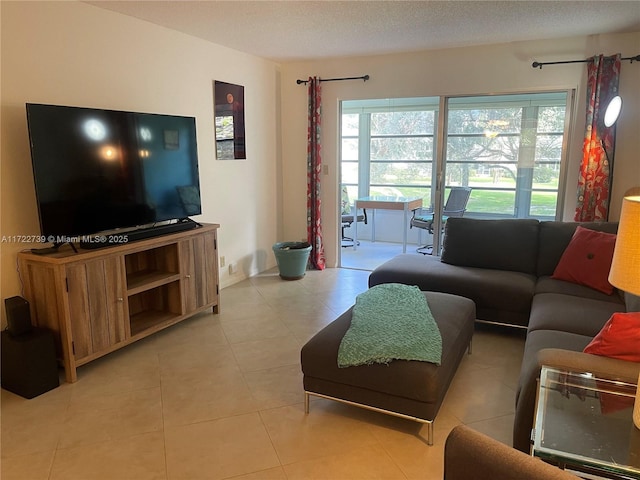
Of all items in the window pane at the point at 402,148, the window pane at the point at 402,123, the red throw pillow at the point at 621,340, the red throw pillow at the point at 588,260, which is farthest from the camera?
the window pane at the point at 402,148

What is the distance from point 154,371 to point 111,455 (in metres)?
0.85

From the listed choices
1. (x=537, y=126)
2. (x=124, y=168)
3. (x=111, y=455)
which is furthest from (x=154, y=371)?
(x=537, y=126)

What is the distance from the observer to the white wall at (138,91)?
278 centimetres

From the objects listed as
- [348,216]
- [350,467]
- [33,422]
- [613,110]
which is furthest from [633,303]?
[348,216]

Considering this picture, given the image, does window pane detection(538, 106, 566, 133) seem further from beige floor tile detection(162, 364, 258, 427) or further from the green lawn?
beige floor tile detection(162, 364, 258, 427)

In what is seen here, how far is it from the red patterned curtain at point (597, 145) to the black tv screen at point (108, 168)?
11.5ft

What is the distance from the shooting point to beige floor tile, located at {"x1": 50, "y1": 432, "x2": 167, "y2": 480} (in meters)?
1.99

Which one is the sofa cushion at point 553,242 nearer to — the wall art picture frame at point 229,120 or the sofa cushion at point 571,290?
the sofa cushion at point 571,290

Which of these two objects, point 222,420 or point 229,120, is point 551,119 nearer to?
point 229,120

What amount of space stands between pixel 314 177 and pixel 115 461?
3.80m

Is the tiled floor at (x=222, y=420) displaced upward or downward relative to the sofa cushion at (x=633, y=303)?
downward

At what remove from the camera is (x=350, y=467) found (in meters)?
2.05

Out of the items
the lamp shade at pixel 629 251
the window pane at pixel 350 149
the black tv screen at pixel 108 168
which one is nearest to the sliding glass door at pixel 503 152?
the window pane at pixel 350 149

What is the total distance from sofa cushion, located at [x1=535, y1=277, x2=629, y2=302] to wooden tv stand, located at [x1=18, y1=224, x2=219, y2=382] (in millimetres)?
2605
